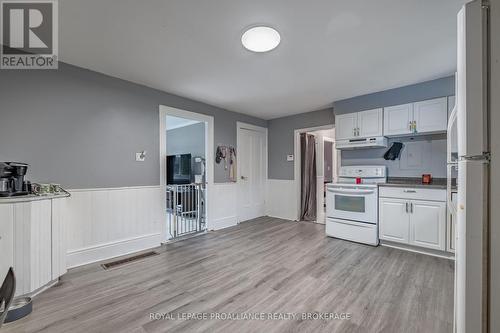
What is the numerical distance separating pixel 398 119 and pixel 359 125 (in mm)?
562

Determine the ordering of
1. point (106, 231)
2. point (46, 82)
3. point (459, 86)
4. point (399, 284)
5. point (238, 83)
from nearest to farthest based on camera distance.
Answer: point (459, 86)
point (399, 284)
point (46, 82)
point (106, 231)
point (238, 83)

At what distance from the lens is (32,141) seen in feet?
7.79

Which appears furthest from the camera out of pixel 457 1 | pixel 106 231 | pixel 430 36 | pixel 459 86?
pixel 106 231

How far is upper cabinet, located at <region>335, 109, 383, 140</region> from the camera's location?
358cm

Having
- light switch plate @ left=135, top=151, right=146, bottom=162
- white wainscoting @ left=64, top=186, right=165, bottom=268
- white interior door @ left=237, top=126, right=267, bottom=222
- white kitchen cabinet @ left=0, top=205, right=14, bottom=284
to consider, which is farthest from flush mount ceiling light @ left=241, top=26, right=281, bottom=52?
white interior door @ left=237, top=126, right=267, bottom=222

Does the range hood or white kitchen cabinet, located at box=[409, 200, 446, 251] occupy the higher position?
the range hood

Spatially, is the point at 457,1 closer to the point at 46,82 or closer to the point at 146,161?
the point at 146,161

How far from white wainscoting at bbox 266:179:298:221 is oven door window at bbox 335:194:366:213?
135 cm

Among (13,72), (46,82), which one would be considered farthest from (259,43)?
(13,72)

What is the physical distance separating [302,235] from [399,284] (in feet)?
5.72
